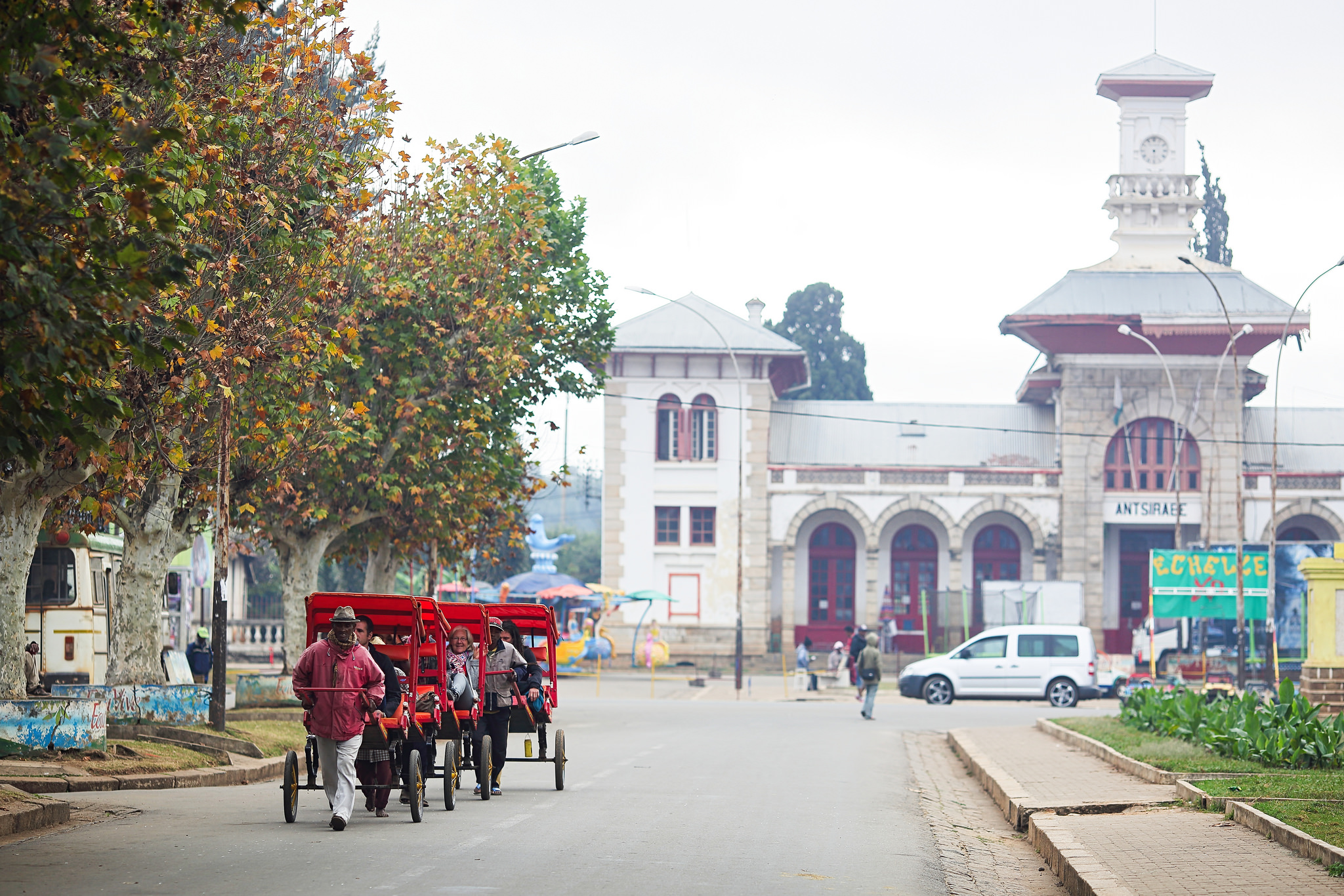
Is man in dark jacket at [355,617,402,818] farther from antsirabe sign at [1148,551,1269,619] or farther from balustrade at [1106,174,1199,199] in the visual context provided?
balustrade at [1106,174,1199,199]

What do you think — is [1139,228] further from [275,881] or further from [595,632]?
[275,881]

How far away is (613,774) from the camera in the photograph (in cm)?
1686

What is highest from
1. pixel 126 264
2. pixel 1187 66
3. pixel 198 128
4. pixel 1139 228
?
pixel 1187 66

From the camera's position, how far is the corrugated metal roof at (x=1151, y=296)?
5016cm

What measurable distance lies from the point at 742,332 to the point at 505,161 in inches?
1194

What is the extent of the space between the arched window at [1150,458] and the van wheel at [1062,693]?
16290 mm

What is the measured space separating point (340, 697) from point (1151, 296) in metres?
44.8

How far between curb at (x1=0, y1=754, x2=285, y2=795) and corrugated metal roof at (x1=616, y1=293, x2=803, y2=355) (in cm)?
3461

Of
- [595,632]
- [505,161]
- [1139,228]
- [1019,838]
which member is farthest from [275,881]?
[1139,228]

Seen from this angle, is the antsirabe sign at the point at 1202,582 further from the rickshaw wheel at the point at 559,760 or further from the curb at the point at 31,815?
the curb at the point at 31,815

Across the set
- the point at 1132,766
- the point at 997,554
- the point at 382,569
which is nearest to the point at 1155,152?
the point at 997,554

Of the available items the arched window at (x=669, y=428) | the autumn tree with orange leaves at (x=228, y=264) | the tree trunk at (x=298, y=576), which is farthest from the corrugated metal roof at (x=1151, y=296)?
the autumn tree with orange leaves at (x=228, y=264)

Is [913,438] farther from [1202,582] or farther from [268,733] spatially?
[268,733]

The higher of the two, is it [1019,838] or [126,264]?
[126,264]
